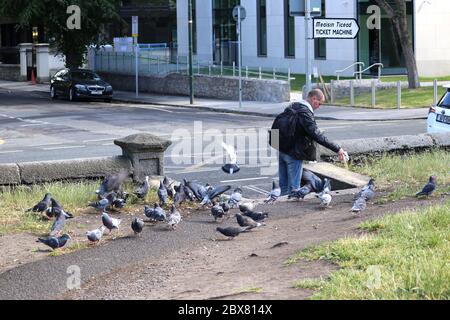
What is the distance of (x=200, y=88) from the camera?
133 ft

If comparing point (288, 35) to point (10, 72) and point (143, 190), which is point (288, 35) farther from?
point (143, 190)

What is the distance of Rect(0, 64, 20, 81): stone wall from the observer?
192 feet

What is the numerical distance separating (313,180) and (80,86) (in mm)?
29481

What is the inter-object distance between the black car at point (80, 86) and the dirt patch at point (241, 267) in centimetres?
3019

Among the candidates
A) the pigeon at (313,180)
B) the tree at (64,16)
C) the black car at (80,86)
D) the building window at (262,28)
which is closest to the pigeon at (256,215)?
the pigeon at (313,180)

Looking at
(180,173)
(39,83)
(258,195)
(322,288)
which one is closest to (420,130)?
(180,173)

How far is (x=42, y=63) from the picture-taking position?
55.6 m

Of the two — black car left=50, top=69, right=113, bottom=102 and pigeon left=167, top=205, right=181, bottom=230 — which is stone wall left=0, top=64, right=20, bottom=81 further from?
pigeon left=167, top=205, right=181, bottom=230

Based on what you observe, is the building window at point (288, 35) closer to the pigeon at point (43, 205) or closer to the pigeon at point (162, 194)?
the pigeon at point (162, 194)

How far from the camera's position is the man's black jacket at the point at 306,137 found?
11.3m

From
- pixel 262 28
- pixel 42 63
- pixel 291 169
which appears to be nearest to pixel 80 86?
pixel 262 28

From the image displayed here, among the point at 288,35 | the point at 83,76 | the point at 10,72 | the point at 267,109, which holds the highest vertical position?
the point at 288,35

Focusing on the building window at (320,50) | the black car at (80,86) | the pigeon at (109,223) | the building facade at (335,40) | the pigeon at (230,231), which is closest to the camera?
the pigeon at (230,231)
